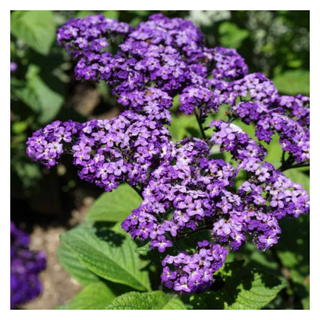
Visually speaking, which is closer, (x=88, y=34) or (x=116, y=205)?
(x=88, y=34)

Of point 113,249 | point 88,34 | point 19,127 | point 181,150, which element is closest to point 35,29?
point 19,127

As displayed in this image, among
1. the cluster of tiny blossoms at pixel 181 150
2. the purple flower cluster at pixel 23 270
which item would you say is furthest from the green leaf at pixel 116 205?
the purple flower cluster at pixel 23 270

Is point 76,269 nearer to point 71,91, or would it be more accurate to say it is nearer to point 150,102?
point 150,102

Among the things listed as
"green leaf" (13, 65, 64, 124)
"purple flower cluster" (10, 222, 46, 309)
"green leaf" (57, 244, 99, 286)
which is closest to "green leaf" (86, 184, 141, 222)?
"green leaf" (57, 244, 99, 286)

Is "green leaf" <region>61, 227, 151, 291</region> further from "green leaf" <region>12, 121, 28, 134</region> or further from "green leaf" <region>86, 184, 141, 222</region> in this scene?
"green leaf" <region>12, 121, 28, 134</region>

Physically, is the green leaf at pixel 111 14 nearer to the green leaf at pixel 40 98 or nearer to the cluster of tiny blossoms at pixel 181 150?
the green leaf at pixel 40 98

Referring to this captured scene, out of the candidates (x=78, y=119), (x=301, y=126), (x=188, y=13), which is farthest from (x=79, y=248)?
(x=188, y=13)

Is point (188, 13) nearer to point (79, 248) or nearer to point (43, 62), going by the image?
point (43, 62)
